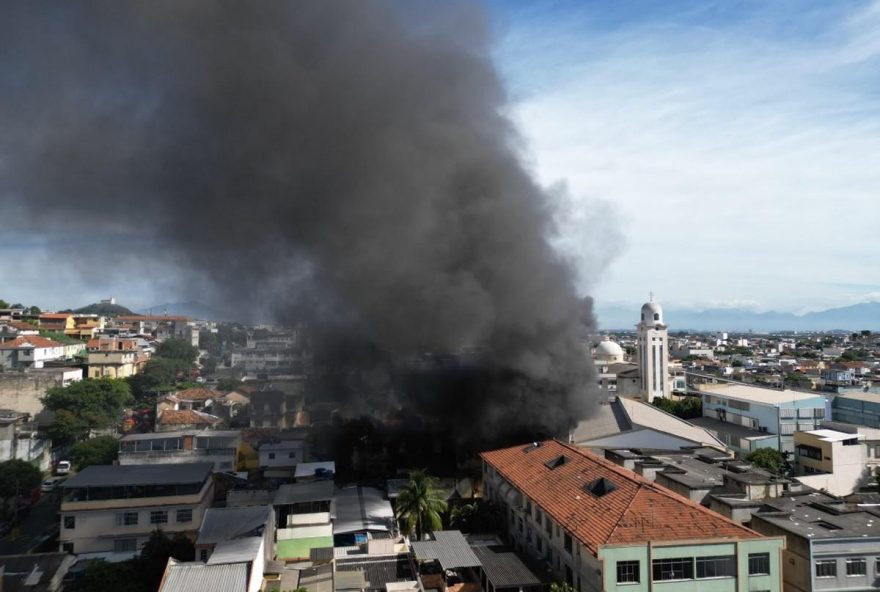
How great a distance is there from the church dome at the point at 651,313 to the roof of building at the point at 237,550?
48591mm

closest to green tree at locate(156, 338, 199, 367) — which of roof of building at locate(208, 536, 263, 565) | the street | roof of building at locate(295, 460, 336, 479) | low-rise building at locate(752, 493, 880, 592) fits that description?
the street

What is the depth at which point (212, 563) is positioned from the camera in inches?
556

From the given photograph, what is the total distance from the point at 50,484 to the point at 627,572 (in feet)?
93.2

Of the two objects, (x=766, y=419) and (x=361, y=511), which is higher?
(x=766, y=419)

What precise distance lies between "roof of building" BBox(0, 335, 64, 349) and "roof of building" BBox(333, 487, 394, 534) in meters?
38.1

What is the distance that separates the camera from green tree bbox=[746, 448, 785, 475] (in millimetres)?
29125

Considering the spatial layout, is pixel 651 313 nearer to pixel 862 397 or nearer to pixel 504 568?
pixel 862 397

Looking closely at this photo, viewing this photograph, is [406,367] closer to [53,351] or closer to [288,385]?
[288,385]

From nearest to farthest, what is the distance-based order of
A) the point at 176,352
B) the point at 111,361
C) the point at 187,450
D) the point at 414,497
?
1. the point at 414,497
2. the point at 187,450
3. the point at 111,361
4. the point at 176,352

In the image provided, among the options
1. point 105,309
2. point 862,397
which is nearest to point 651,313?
point 862,397

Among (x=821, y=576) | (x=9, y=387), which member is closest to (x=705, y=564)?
(x=821, y=576)

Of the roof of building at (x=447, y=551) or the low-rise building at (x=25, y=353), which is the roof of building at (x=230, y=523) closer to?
the roof of building at (x=447, y=551)

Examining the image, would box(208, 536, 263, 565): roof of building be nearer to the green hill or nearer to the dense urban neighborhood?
the dense urban neighborhood

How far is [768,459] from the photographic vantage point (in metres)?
29.9
